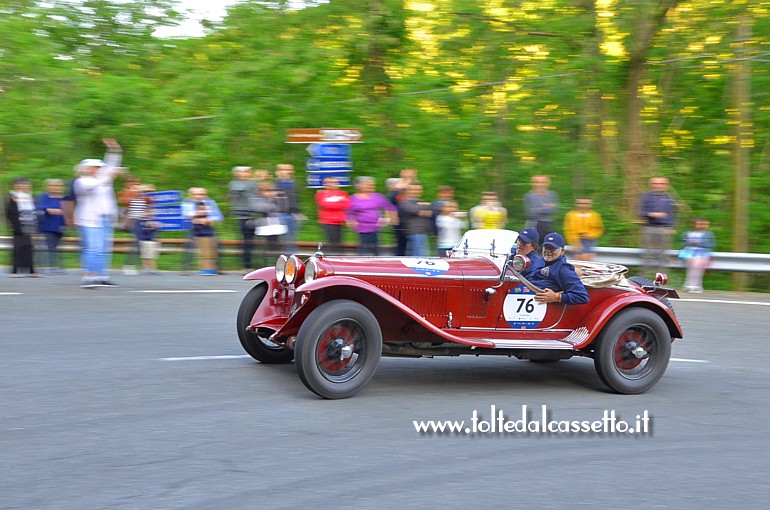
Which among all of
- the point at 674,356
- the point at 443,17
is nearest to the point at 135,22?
the point at 443,17

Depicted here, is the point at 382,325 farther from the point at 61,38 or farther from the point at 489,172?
the point at 61,38

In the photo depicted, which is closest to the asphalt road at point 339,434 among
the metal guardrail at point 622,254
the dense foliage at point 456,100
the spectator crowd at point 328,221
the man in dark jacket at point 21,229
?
the man in dark jacket at point 21,229

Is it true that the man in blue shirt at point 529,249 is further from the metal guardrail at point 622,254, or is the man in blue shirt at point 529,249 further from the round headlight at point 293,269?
the metal guardrail at point 622,254

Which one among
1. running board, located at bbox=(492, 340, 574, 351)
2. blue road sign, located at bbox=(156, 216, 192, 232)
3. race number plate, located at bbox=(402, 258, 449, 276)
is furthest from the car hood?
blue road sign, located at bbox=(156, 216, 192, 232)

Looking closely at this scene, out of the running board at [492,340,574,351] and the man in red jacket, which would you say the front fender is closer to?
the running board at [492,340,574,351]

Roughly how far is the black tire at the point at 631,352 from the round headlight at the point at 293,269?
244 cm

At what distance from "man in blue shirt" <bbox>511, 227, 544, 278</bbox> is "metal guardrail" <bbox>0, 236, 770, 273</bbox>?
7.60m

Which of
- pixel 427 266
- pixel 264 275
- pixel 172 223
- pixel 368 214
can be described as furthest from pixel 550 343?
pixel 172 223

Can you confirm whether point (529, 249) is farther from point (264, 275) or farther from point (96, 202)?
point (96, 202)

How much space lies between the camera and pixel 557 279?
291 inches

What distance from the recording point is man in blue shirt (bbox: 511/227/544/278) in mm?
7461

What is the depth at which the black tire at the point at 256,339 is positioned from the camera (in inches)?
301

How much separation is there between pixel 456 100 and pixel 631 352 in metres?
14.3

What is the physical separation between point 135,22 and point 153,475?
22724mm
